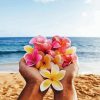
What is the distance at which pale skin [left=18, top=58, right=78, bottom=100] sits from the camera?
5.23ft

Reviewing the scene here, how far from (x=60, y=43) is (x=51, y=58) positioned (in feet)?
0.40

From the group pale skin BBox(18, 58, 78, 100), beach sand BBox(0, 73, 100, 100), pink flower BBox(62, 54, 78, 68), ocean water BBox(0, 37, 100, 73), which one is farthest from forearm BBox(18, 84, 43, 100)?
ocean water BBox(0, 37, 100, 73)

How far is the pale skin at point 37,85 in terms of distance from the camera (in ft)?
5.23

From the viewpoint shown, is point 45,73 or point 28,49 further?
point 28,49

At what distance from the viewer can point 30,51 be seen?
169 centimetres

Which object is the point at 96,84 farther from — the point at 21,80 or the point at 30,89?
the point at 30,89

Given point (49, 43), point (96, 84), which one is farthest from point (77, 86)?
point (49, 43)

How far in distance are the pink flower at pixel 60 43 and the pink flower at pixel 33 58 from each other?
110 millimetres

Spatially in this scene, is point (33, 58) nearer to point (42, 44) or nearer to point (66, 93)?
point (42, 44)

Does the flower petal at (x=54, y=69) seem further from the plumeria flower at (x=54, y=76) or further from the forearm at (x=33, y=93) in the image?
the forearm at (x=33, y=93)

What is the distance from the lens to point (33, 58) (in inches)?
64.9

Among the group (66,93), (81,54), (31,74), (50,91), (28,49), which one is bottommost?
(81,54)

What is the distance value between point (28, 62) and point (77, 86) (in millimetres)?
2831

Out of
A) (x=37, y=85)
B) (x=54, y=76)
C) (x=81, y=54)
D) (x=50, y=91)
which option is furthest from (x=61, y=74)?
(x=81, y=54)
